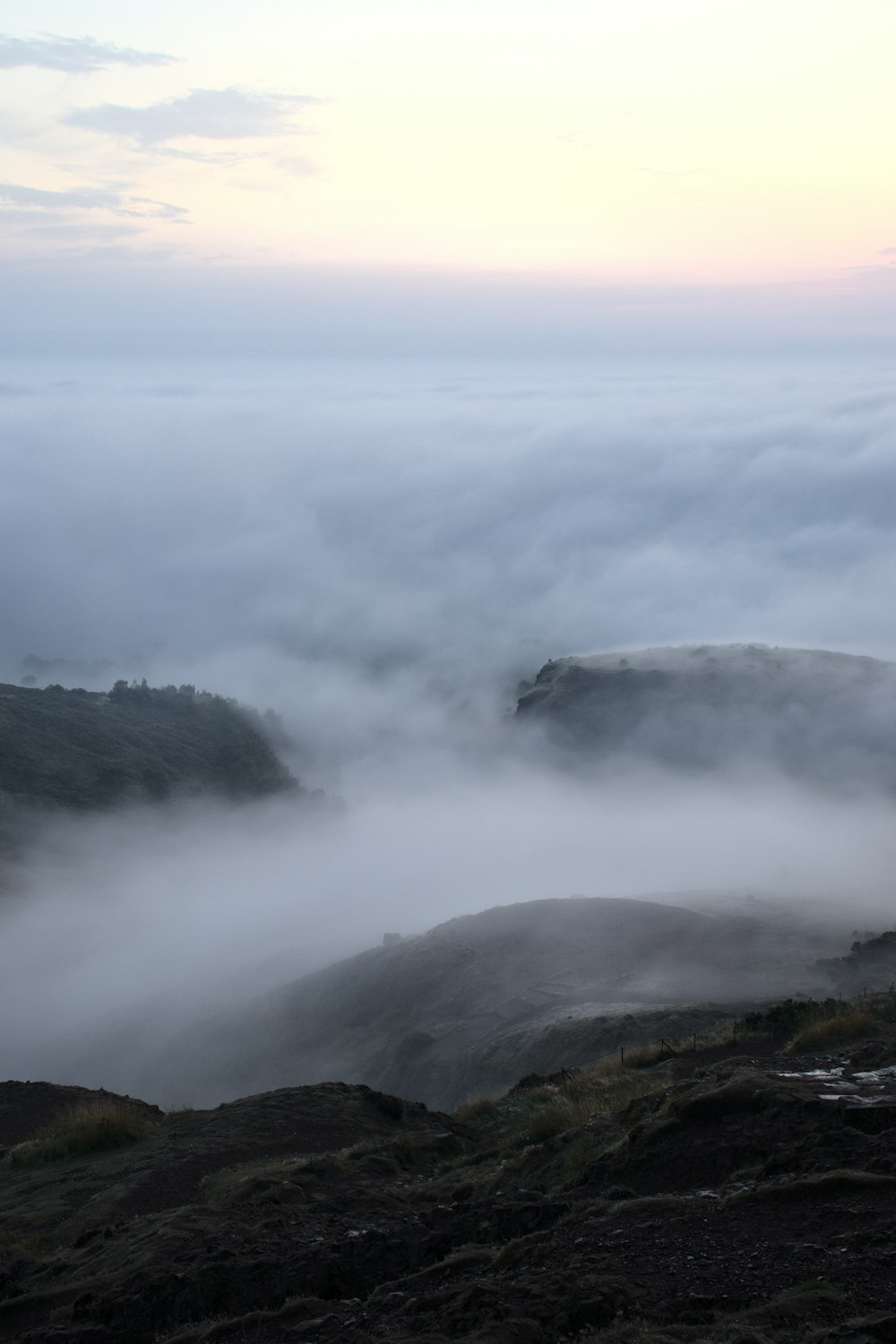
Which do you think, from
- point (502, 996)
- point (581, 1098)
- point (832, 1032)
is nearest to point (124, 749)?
point (502, 996)

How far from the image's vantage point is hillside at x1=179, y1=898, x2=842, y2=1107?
21094 mm

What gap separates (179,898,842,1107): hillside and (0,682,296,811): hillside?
36.8 metres

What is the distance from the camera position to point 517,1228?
303 inches

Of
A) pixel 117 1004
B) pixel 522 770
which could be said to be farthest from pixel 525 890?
pixel 522 770

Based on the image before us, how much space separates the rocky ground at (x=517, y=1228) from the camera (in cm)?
612

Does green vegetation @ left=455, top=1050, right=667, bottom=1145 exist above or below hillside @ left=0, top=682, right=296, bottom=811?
below

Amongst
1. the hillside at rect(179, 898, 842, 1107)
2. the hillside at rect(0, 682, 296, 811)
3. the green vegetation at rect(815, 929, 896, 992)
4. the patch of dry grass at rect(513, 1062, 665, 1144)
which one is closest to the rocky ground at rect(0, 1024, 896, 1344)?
the patch of dry grass at rect(513, 1062, 665, 1144)

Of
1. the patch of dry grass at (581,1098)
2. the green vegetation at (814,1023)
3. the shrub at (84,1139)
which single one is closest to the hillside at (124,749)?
the shrub at (84,1139)

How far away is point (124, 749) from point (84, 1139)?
61.7 m

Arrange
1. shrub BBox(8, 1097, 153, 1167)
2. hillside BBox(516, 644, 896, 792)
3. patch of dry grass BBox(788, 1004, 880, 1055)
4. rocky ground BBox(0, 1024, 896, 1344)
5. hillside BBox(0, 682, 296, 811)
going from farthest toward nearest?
hillside BBox(516, 644, 896, 792), hillside BBox(0, 682, 296, 811), shrub BBox(8, 1097, 153, 1167), patch of dry grass BBox(788, 1004, 880, 1055), rocky ground BBox(0, 1024, 896, 1344)

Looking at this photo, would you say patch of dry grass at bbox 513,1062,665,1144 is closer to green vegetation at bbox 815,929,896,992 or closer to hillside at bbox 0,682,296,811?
green vegetation at bbox 815,929,896,992

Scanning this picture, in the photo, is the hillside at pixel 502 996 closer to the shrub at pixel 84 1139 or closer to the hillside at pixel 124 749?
the shrub at pixel 84 1139

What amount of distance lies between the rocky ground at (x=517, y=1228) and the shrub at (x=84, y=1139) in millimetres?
546

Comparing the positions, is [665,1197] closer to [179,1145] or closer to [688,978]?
[179,1145]
